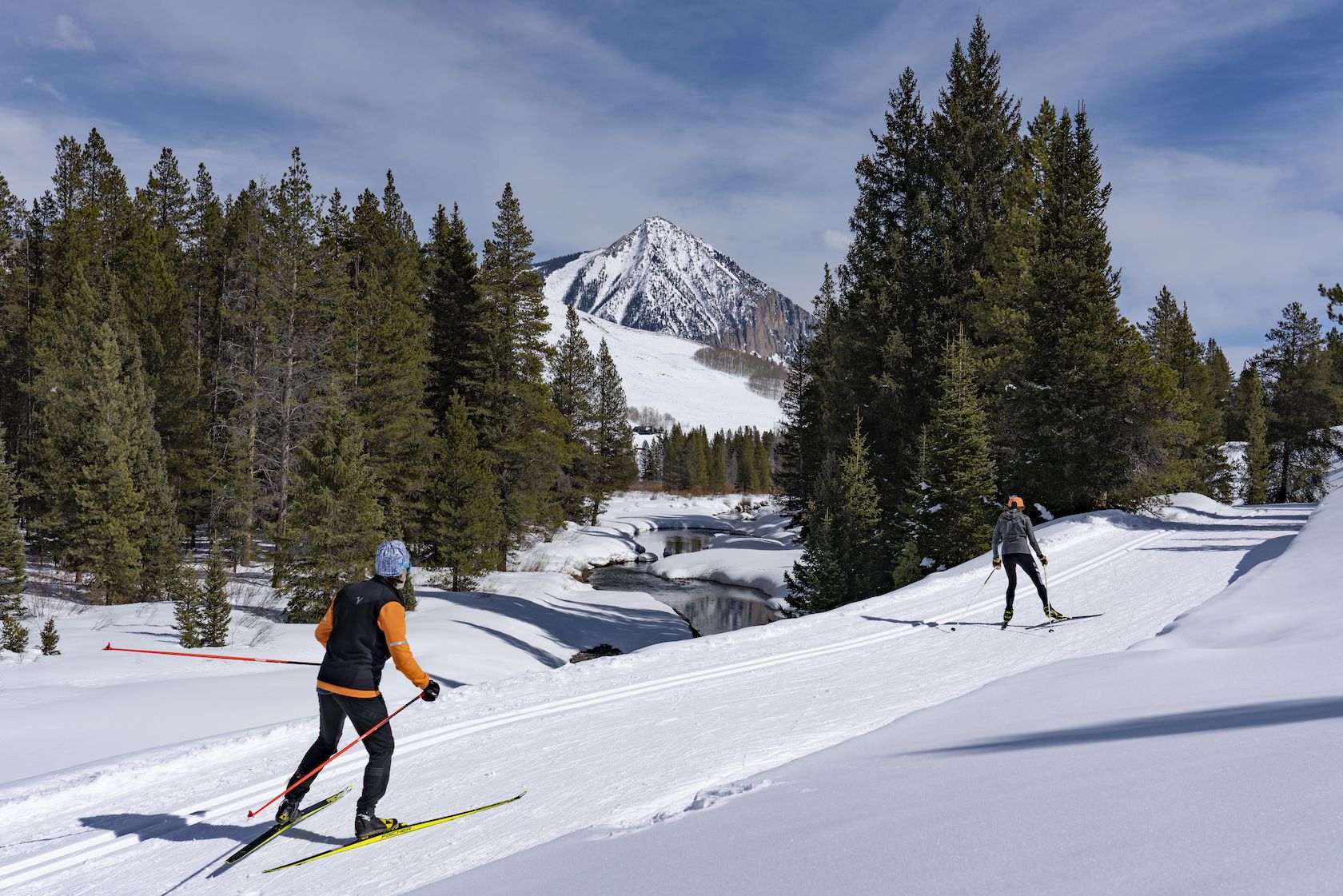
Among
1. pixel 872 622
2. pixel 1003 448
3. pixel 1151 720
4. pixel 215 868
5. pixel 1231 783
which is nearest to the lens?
pixel 1231 783

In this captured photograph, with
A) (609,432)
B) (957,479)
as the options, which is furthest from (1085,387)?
(609,432)

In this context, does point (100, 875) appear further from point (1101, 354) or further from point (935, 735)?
point (1101, 354)

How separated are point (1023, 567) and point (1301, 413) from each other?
46.0 meters

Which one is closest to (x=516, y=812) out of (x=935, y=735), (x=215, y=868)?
(x=215, y=868)

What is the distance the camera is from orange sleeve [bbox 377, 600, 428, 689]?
5.92 metres

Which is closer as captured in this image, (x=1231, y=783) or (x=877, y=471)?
(x=1231, y=783)

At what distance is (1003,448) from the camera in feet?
79.8

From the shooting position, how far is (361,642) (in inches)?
238

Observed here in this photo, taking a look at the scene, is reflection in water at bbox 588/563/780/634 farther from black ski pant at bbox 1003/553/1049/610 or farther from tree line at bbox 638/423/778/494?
tree line at bbox 638/423/778/494

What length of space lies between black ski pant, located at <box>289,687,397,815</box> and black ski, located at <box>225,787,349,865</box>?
258 mm

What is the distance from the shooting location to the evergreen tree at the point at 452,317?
1464 inches

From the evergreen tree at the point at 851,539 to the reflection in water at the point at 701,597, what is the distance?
4.50 meters

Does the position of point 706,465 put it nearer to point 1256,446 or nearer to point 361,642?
point 1256,446

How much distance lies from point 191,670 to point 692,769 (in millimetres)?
11789
